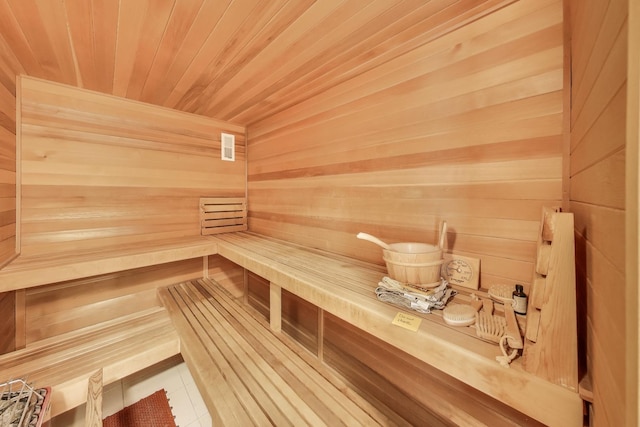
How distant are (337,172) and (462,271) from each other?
87 cm

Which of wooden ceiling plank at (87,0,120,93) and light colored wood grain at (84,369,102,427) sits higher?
wooden ceiling plank at (87,0,120,93)

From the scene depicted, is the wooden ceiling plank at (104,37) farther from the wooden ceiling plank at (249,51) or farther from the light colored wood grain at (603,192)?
the light colored wood grain at (603,192)

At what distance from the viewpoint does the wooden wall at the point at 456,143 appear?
799mm

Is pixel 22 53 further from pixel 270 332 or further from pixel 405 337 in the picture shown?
pixel 405 337

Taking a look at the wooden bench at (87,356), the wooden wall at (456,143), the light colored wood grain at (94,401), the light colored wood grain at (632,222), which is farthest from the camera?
the wooden bench at (87,356)

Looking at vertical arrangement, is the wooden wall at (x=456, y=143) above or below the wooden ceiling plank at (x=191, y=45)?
below

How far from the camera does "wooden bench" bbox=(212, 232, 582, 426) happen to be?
0.50 meters

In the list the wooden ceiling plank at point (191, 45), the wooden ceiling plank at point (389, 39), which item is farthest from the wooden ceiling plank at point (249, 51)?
the wooden ceiling plank at point (389, 39)

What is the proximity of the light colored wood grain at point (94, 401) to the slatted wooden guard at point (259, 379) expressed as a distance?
0.36 metres

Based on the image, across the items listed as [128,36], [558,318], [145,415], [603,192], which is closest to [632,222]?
[603,192]

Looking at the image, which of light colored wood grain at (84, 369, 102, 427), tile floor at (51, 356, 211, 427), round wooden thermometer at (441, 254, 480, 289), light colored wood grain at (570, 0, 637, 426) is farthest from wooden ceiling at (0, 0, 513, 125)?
tile floor at (51, 356, 211, 427)

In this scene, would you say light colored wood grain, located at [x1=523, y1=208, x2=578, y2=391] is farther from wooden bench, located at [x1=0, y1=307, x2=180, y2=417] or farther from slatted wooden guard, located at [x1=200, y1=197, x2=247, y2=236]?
slatted wooden guard, located at [x1=200, y1=197, x2=247, y2=236]

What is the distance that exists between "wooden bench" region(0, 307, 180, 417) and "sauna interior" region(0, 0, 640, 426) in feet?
0.04

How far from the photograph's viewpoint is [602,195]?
43cm
